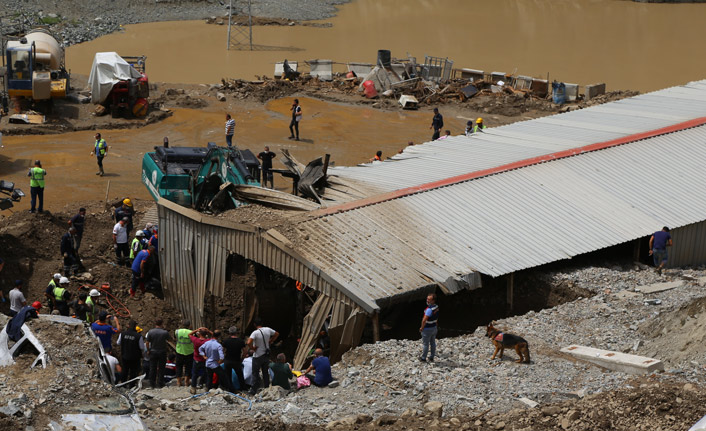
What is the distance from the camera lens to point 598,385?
14086mm

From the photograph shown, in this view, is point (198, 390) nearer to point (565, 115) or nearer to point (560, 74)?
point (565, 115)

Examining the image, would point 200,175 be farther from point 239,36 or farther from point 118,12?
point 118,12

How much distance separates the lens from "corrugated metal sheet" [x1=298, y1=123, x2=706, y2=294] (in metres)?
18.2

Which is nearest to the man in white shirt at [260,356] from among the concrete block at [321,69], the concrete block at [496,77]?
the concrete block at [496,77]

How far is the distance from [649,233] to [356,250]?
6471mm

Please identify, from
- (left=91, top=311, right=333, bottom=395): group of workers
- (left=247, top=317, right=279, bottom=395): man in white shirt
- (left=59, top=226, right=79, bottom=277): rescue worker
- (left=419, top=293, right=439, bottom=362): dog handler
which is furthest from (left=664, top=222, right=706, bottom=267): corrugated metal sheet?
(left=59, top=226, right=79, bottom=277): rescue worker

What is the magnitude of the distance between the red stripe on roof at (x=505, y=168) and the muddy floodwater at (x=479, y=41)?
791 inches

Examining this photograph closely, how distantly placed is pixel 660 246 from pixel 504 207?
327 centimetres

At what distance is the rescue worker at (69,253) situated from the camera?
70.0ft

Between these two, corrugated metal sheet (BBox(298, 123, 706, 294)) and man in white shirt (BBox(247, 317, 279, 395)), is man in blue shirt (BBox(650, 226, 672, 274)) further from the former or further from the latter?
man in white shirt (BBox(247, 317, 279, 395))

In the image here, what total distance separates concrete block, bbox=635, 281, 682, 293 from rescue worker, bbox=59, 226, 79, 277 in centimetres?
1197

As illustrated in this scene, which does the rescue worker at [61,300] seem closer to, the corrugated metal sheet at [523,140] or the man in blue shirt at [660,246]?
the corrugated metal sheet at [523,140]

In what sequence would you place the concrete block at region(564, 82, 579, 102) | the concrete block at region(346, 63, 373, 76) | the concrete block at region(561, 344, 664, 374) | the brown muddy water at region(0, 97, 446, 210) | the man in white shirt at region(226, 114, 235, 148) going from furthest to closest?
the concrete block at region(346, 63, 373, 76)
the concrete block at region(564, 82, 579, 102)
the man in white shirt at region(226, 114, 235, 148)
the brown muddy water at region(0, 97, 446, 210)
the concrete block at region(561, 344, 664, 374)

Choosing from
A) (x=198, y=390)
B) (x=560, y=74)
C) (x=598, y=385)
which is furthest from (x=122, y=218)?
(x=560, y=74)
